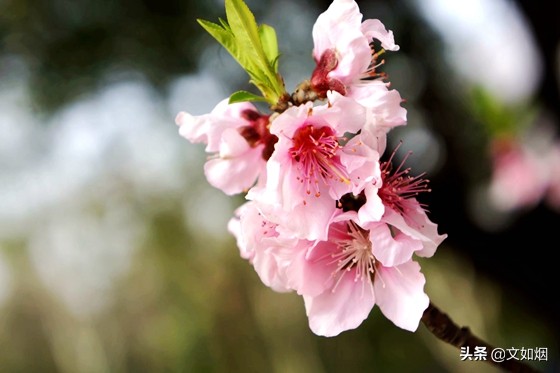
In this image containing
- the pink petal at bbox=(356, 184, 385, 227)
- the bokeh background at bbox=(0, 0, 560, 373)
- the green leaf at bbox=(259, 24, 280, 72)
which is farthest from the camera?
the bokeh background at bbox=(0, 0, 560, 373)

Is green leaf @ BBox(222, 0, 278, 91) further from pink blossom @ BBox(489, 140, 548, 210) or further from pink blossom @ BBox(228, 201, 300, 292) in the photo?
pink blossom @ BBox(489, 140, 548, 210)

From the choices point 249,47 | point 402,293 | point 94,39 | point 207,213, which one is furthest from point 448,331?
point 207,213

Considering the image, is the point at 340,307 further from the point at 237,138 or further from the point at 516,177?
the point at 516,177

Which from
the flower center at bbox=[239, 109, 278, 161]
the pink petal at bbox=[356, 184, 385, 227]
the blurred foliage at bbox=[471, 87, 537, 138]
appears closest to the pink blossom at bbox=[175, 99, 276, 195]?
the flower center at bbox=[239, 109, 278, 161]

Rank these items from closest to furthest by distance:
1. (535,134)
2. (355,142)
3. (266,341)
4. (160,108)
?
(355,142), (535,134), (160,108), (266,341)

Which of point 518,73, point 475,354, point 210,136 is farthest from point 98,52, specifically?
point 475,354

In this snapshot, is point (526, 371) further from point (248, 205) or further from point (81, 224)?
point (81, 224)
